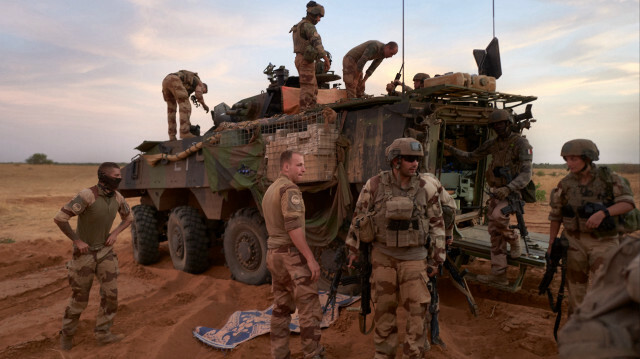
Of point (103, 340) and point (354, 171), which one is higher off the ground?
point (354, 171)

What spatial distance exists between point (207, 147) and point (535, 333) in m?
4.91

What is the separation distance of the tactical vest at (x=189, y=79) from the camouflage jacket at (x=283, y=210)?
17.1 feet

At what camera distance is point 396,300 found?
332cm

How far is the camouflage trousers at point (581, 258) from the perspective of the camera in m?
3.47

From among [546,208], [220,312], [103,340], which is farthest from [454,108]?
[546,208]

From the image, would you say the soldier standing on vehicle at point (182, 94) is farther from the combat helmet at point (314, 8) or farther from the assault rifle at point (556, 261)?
the assault rifle at point (556, 261)

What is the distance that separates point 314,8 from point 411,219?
397 centimetres

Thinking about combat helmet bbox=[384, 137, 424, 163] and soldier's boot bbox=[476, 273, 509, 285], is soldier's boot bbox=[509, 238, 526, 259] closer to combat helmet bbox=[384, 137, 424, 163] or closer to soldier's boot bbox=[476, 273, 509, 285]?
soldier's boot bbox=[476, 273, 509, 285]

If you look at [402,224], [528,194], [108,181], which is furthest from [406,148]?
[108,181]

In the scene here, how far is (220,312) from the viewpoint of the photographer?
16.5 ft

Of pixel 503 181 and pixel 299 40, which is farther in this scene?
pixel 299 40

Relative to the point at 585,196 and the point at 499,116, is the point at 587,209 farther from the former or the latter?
the point at 499,116

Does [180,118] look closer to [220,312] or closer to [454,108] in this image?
[220,312]

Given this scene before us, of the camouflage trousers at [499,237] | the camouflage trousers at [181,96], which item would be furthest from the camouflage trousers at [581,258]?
the camouflage trousers at [181,96]
